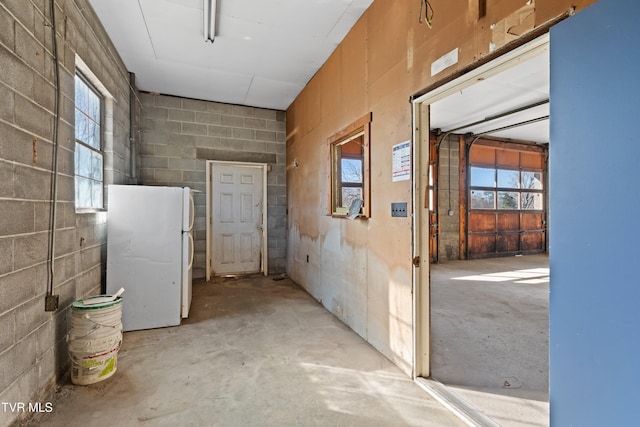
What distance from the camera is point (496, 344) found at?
2.76 meters

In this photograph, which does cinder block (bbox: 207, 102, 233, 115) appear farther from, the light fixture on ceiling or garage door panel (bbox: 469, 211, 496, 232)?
garage door panel (bbox: 469, 211, 496, 232)

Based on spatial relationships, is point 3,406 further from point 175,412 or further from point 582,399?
point 582,399

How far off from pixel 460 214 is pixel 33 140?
757cm

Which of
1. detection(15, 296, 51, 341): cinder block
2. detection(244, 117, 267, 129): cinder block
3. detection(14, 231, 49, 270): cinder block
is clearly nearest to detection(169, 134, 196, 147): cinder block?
detection(244, 117, 267, 129): cinder block

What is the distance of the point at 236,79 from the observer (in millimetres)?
4387

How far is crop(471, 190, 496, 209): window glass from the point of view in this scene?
751cm

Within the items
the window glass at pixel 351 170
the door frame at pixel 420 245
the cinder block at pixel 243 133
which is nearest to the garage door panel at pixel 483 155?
the window glass at pixel 351 170

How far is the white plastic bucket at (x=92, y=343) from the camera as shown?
2158 mm

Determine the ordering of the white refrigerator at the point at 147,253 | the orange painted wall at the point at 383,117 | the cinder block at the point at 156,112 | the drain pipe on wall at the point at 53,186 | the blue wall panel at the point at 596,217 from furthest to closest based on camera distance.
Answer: the cinder block at the point at 156,112 → the white refrigerator at the point at 147,253 → the drain pipe on wall at the point at 53,186 → the orange painted wall at the point at 383,117 → the blue wall panel at the point at 596,217

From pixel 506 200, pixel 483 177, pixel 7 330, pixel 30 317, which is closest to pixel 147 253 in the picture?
pixel 30 317

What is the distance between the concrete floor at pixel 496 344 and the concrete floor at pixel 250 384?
0.37 meters

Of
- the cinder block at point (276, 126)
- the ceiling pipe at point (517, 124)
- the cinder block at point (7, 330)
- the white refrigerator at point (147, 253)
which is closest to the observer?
the cinder block at point (7, 330)

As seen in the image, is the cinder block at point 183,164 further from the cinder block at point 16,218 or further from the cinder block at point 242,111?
the cinder block at point 16,218

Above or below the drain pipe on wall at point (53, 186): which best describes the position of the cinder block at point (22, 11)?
above
